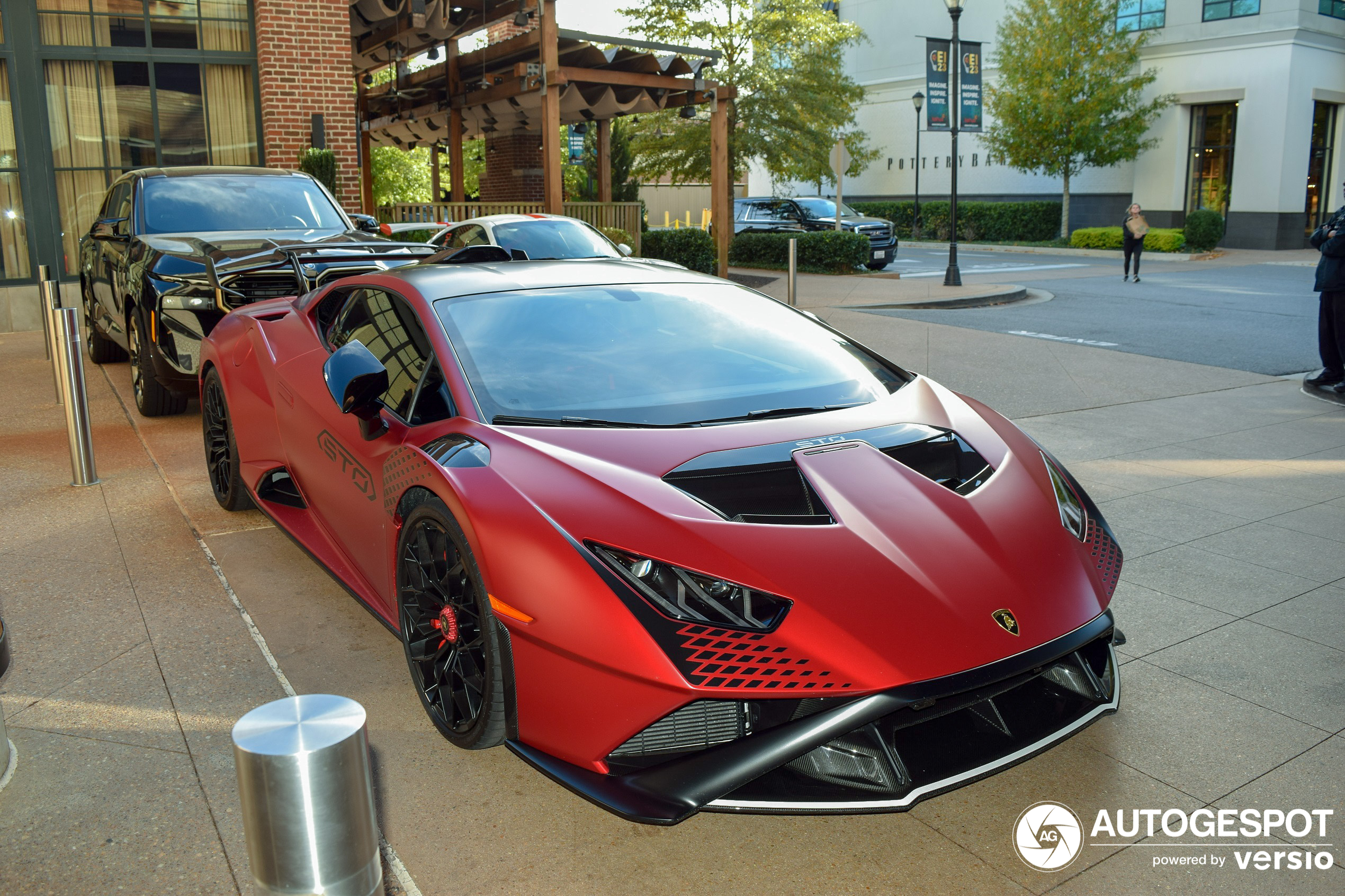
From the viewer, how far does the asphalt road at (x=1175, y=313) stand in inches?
468

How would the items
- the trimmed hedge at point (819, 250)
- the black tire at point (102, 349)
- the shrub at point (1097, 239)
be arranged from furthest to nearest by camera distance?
the shrub at point (1097, 239) → the trimmed hedge at point (819, 250) → the black tire at point (102, 349)

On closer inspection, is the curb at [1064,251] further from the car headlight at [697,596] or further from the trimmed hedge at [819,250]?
the car headlight at [697,596]

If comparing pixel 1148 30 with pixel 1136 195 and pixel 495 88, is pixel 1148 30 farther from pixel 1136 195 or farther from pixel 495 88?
pixel 495 88

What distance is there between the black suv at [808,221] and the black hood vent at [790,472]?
2145 cm

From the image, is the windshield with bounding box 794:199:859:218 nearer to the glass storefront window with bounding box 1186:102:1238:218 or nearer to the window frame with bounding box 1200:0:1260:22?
the glass storefront window with bounding box 1186:102:1238:218

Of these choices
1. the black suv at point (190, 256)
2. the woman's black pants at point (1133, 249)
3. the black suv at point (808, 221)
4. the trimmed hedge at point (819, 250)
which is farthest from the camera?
the black suv at point (808, 221)

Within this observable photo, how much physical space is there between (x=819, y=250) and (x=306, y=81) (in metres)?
11.8

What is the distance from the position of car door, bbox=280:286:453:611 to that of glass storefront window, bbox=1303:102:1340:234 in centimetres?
3636

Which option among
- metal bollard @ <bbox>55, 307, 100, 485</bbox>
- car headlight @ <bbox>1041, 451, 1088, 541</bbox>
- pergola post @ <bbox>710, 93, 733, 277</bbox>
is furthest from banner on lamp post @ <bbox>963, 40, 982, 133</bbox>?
car headlight @ <bbox>1041, 451, 1088, 541</bbox>

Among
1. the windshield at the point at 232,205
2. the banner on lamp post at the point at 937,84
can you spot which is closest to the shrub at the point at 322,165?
the windshield at the point at 232,205

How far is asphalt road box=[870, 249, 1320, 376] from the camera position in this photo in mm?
11875

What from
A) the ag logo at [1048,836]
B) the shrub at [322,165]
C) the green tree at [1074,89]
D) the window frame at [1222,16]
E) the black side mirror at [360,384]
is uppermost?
the window frame at [1222,16]

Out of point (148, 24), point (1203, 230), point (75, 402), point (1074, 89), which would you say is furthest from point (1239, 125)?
point (75, 402)

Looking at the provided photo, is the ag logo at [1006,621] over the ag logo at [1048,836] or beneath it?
over
